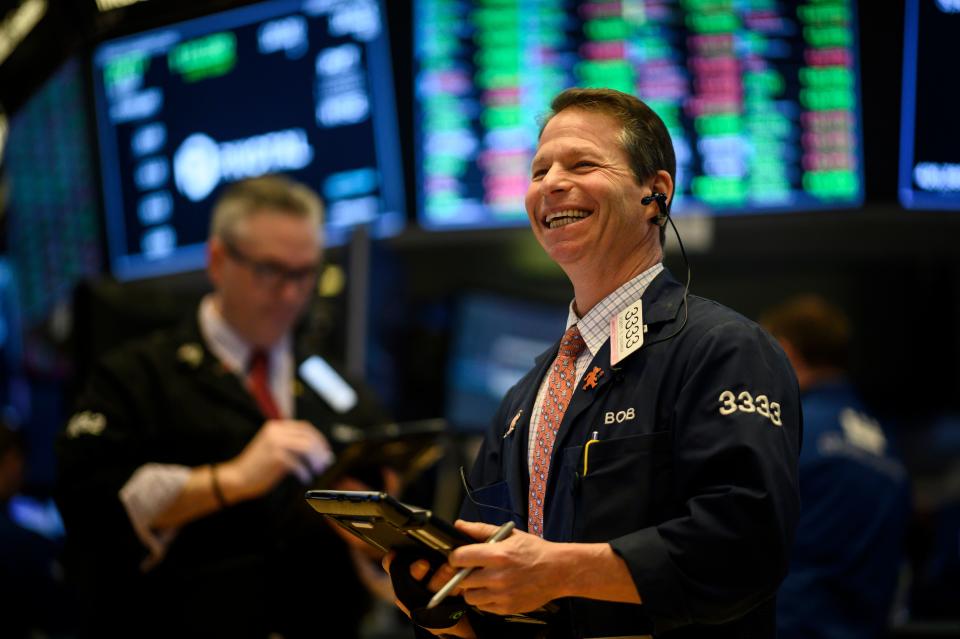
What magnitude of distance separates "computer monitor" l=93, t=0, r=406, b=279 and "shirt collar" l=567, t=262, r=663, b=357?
2561 mm

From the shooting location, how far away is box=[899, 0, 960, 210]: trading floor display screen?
3566mm

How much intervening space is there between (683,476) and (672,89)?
8.75 feet

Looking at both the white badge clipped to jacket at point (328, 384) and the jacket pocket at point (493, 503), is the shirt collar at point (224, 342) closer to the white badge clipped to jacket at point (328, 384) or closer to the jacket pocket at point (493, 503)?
the white badge clipped to jacket at point (328, 384)

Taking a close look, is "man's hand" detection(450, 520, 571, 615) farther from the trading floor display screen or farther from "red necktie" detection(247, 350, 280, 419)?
the trading floor display screen

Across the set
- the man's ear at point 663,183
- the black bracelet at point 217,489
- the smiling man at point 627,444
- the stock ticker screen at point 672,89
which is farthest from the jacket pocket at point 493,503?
the stock ticker screen at point 672,89

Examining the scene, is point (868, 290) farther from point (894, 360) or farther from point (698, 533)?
point (698, 533)

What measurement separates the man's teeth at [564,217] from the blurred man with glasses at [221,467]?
4.40 ft

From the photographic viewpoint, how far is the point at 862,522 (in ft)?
10.9

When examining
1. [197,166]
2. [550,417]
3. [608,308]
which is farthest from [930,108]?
[197,166]

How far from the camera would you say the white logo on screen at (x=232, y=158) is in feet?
14.3

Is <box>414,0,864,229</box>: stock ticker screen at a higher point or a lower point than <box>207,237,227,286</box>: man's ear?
higher

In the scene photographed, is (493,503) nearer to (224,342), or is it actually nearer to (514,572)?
(514,572)

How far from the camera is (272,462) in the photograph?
9.48ft

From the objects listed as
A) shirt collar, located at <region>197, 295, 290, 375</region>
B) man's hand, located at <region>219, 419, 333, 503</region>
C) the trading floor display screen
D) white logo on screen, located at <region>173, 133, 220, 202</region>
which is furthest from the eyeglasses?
the trading floor display screen
